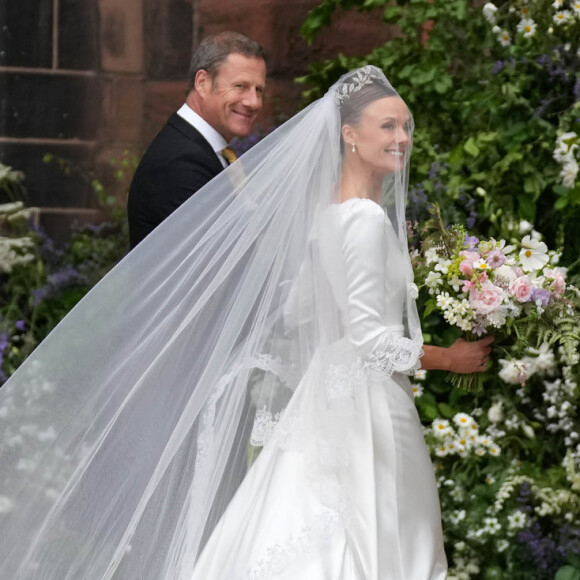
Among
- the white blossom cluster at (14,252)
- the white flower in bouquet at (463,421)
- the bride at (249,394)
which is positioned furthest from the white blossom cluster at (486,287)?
the white blossom cluster at (14,252)

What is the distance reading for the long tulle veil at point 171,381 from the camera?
3354 mm

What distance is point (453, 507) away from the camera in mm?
4859

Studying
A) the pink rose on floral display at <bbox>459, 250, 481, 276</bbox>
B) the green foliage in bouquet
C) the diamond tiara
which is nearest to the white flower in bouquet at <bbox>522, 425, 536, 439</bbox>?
the green foliage in bouquet

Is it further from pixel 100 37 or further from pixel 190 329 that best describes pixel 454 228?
pixel 100 37

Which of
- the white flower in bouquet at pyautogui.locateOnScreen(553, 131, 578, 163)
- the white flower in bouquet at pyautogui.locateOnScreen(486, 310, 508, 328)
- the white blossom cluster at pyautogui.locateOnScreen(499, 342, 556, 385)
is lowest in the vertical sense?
the white blossom cluster at pyautogui.locateOnScreen(499, 342, 556, 385)

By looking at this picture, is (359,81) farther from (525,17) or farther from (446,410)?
(525,17)

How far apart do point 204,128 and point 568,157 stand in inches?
61.5

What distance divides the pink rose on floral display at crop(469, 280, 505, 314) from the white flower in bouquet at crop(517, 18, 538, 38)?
200cm

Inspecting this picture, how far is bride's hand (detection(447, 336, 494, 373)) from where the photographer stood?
3.63 meters

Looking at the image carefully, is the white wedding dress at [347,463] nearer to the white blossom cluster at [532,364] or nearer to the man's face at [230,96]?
the man's face at [230,96]

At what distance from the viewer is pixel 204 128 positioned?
4203 mm

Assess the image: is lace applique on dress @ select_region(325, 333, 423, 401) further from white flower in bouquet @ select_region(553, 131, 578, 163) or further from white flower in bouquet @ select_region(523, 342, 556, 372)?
white flower in bouquet @ select_region(553, 131, 578, 163)

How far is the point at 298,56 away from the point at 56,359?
9.58 ft

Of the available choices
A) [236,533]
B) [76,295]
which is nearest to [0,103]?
[76,295]
